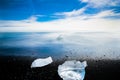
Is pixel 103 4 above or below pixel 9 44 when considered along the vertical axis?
above

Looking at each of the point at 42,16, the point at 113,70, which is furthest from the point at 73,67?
the point at 42,16

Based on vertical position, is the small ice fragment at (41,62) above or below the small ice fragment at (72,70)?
above

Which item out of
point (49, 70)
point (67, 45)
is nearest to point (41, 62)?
point (49, 70)

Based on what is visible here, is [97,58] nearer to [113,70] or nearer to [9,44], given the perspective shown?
[113,70]

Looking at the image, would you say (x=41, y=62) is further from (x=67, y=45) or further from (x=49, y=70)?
(x=67, y=45)

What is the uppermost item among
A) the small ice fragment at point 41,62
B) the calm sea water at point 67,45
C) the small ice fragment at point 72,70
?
the calm sea water at point 67,45

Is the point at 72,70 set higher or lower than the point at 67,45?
lower
